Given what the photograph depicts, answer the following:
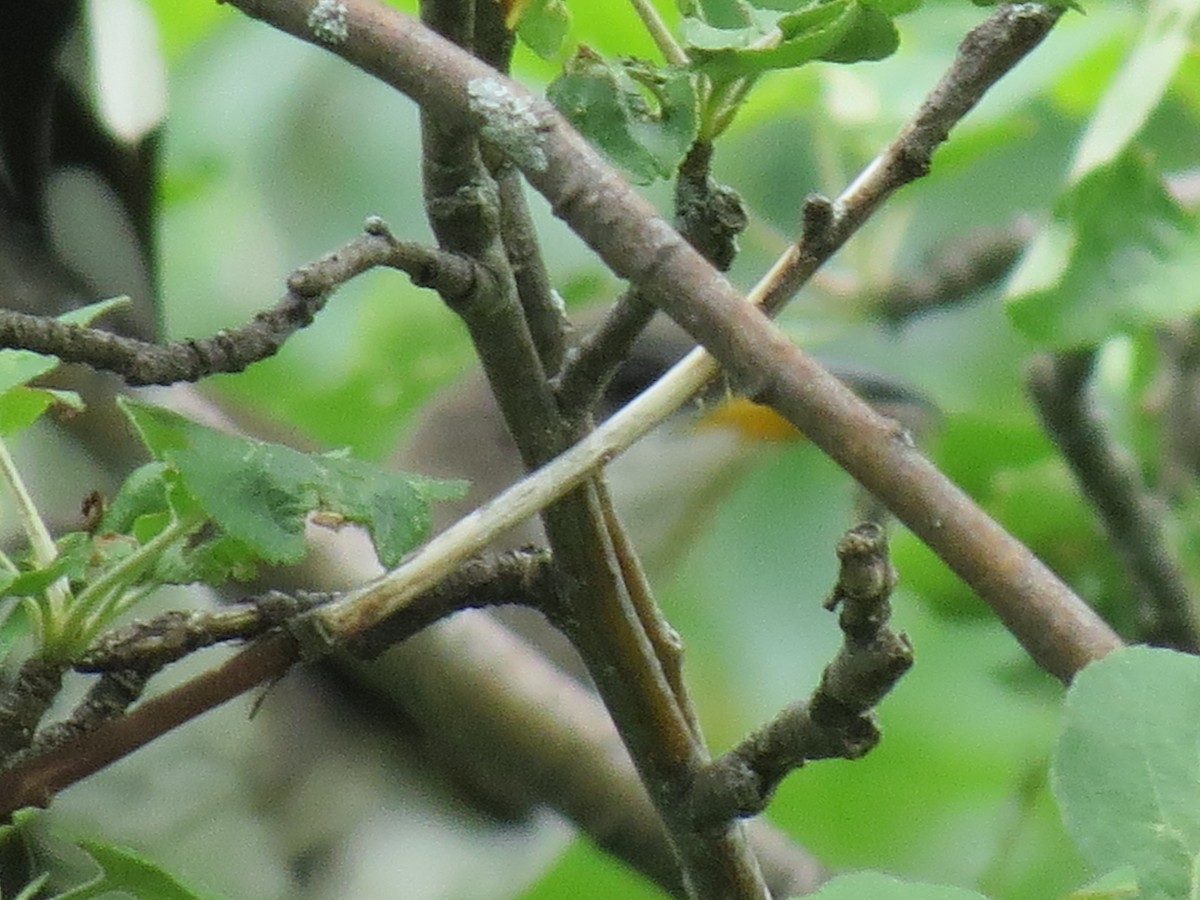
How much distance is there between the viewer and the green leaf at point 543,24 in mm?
341

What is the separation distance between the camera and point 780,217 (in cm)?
155

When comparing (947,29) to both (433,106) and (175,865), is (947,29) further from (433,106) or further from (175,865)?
(433,106)

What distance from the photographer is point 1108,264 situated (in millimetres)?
620

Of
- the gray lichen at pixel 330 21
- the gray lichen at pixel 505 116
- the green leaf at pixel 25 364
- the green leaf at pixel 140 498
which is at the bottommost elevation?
the green leaf at pixel 140 498

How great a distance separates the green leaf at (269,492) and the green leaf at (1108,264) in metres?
0.33

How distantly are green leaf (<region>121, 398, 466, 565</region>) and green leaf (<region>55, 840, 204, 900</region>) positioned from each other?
0.06 meters

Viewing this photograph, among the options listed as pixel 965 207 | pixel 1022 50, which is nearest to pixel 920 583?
pixel 1022 50

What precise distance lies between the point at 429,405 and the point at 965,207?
533 millimetres

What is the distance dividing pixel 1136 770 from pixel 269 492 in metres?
0.15

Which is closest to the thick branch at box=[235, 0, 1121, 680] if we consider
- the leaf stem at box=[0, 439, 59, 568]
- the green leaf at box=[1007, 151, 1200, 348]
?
the leaf stem at box=[0, 439, 59, 568]

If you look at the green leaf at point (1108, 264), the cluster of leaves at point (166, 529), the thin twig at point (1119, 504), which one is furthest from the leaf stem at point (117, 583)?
the thin twig at point (1119, 504)

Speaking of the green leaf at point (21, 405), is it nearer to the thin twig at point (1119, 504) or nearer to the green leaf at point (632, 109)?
the green leaf at point (632, 109)

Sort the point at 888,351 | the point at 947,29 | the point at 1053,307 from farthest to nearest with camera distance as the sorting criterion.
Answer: the point at 888,351
the point at 947,29
the point at 1053,307

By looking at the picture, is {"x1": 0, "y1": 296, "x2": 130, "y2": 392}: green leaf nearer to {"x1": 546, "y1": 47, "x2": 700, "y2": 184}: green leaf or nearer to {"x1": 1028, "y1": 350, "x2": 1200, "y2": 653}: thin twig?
{"x1": 546, "y1": 47, "x2": 700, "y2": 184}: green leaf
